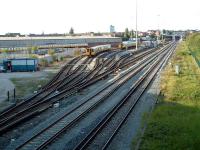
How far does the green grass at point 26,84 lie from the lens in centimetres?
2870

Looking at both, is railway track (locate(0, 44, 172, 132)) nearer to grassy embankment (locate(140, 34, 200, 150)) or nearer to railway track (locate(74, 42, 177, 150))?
railway track (locate(74, 42, 177, 150))

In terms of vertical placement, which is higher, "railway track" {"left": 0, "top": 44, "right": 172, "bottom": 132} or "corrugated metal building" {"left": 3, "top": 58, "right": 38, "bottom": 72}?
"corrugated metal building" {"left": 3, "top": 58, "right": 38, "bottom": 72}

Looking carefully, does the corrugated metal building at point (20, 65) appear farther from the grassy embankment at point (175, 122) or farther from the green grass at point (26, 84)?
the grassy embankment at point (175, 122)

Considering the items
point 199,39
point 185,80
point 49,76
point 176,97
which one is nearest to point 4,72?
point 49,76

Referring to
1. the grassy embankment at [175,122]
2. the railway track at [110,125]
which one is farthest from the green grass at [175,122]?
the railway track at [110,125]

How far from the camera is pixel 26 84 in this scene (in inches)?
1309

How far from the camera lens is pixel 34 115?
2103 centimetres

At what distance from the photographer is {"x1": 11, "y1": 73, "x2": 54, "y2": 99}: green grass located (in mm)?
28703

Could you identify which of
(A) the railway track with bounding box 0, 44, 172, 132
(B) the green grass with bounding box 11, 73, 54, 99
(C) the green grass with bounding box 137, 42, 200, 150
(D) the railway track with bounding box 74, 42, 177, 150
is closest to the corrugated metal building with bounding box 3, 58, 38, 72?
(B) the green grass with bounding box 11, 73, 54, 99

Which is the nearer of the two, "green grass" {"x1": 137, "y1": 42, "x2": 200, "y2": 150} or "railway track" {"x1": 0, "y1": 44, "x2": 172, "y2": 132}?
"green grass" {"x1": 137, "y1": 42, "x2": 200, "y2": 150}

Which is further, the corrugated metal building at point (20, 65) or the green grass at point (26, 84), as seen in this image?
the corrugated metal building at point (20, 65)

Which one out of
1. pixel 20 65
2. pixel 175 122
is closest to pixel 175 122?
pixel 175 122

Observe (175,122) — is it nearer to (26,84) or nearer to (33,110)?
(33,110)

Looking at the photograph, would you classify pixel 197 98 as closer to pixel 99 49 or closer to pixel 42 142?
pixel 42 142
